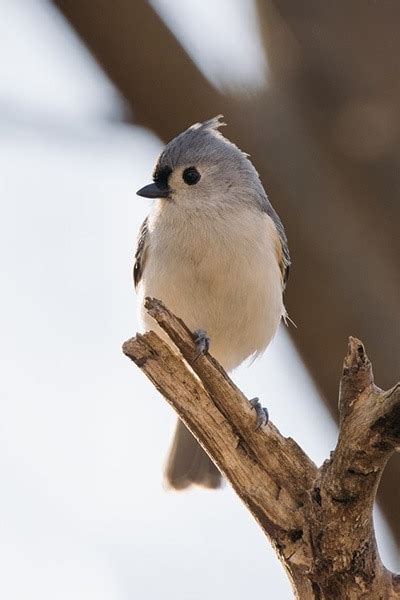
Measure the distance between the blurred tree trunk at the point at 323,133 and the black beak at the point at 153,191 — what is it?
414 mm

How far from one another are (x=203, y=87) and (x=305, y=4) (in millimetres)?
432

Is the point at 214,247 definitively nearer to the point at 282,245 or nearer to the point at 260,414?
the point at 282,245

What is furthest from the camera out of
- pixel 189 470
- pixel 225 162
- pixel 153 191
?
pixel 189 470

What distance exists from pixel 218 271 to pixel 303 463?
1021 mm

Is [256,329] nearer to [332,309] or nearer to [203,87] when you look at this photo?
[332,309]

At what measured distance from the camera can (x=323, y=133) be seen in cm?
280

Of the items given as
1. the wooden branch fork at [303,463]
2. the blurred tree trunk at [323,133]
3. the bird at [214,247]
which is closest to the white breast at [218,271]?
the bird at [214,247]

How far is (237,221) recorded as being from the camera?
10.4ft

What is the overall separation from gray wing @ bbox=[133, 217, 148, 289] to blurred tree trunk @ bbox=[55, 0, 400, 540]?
0.67 metres

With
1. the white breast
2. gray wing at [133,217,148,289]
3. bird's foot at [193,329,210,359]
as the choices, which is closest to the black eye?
the white breast

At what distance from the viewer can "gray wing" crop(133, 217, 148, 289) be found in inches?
134

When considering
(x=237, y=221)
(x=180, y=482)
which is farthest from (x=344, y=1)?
(x=180, y=482)

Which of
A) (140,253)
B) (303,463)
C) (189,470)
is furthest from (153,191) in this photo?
(303,463)

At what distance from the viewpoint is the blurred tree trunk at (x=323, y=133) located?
8.77 feet
